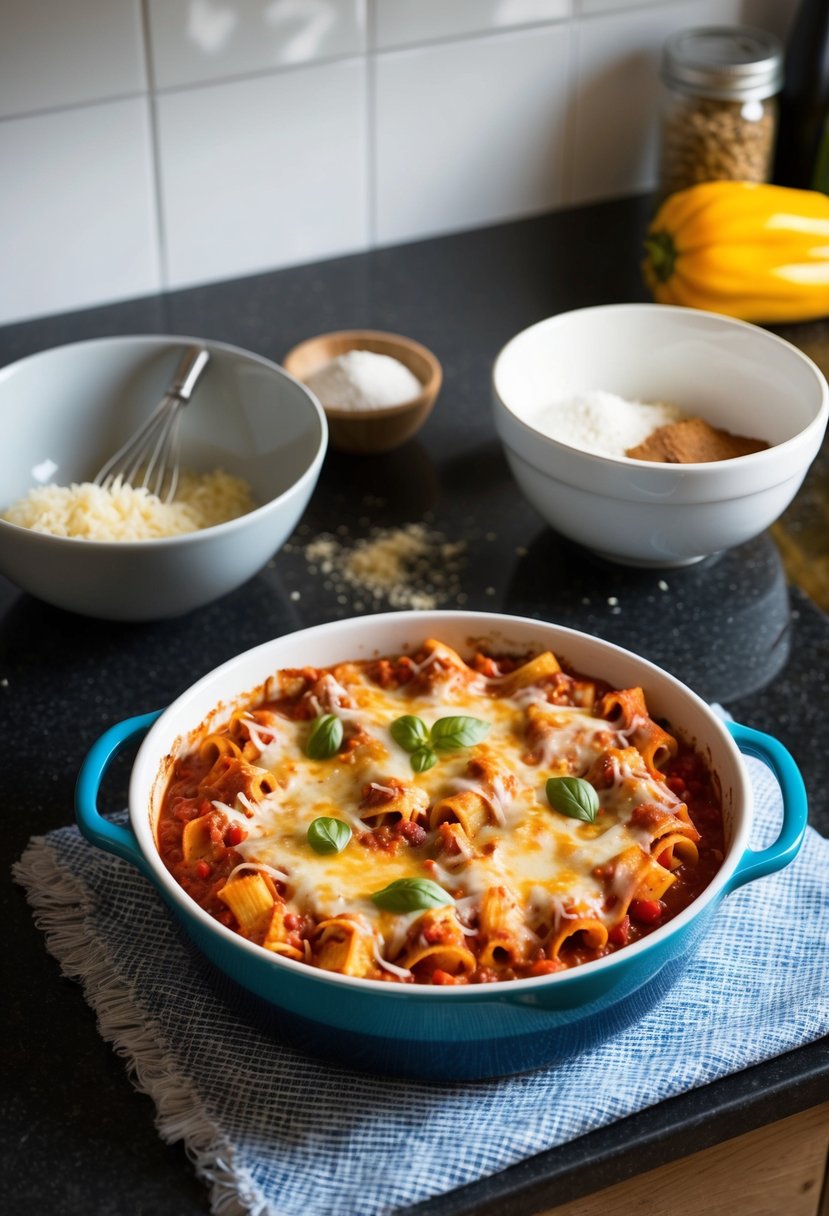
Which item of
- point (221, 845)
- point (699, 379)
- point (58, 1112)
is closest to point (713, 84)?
point (699, 379)

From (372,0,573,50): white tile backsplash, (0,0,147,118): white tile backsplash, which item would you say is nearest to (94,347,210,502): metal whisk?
(0,0,147,118): white tile backsplash

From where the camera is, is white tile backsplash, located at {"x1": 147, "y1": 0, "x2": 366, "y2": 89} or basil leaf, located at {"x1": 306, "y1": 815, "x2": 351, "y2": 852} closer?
basil leaf, located at {"x1": 306, "y1": 815, "x2": 351, "y2": 852}

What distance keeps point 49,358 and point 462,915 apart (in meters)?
0.87

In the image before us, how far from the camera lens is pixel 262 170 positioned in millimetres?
1941

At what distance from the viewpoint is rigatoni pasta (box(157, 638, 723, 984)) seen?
0.94m

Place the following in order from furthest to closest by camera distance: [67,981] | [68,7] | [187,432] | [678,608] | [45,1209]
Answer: [68,7] < [187,432] < [678,608] < [67,981] < [45,1209]

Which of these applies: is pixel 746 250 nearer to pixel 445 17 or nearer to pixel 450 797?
pixel 445 17

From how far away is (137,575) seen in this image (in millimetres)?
1285

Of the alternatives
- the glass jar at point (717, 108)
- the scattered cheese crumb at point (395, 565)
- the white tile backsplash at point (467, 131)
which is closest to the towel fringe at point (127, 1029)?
the scattered cheese crumb at point (395, 565)

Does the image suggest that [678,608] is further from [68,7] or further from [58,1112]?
[68,7]

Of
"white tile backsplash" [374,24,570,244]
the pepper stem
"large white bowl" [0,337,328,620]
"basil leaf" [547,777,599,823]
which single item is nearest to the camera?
"basil leaf" [547,777,599,823]

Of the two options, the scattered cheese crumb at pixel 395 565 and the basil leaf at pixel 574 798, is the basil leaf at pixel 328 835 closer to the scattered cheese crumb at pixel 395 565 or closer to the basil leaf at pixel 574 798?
the basil leaf at pixel 574 798

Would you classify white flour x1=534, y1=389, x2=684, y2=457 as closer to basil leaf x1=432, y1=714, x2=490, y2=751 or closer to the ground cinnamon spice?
the ground cinnamon spice

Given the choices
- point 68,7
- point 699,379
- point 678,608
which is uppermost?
point 68,7
